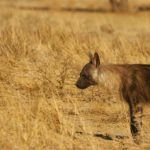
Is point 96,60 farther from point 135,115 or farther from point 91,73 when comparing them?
point 135,115

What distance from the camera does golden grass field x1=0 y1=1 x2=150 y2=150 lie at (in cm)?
800

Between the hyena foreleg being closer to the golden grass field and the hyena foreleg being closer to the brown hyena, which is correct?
the brown hyena

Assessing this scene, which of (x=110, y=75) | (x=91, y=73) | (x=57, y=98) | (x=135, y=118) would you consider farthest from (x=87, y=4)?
(x=135, y=118)

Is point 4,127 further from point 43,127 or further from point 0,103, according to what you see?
point 0,103

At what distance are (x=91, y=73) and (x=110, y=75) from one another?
0.95ft

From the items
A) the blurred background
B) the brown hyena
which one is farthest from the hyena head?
the blurred background

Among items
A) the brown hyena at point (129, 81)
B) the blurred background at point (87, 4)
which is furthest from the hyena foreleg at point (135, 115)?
the blurred background at point (87, 4)

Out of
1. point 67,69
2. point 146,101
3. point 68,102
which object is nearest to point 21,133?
point 146,101

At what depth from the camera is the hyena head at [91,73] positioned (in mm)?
8914

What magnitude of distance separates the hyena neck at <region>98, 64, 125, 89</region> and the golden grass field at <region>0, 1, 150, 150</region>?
0.45 meters

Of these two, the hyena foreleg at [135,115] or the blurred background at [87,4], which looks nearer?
the hyena foreleg at [135,115]

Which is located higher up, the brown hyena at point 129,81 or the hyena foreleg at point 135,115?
the brown hyena at point 129,81

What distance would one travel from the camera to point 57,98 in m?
10.3

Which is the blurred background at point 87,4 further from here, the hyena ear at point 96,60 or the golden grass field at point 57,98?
the hyena ear at point 96,60
